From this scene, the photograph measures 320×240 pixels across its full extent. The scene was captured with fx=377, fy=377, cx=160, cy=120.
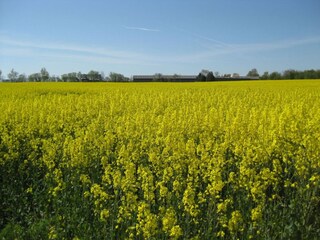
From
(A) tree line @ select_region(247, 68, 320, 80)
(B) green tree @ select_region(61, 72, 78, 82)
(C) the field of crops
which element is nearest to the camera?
(C) the field of crops

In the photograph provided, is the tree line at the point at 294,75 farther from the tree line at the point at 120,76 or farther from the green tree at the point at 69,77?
the green tree at the point at 69,77

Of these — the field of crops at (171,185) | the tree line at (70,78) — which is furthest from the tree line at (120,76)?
the field of crops at (171,185)

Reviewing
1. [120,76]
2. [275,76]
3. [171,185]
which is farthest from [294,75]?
[171,185]

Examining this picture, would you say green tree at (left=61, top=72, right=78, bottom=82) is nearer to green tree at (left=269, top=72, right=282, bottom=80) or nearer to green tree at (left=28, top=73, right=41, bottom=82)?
green tree at (left=28, top=73, right=41, bottom=82)

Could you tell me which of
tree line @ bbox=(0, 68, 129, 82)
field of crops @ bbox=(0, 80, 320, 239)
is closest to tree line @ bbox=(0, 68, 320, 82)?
tree line @ bbox=(0, 68, 129, 82)

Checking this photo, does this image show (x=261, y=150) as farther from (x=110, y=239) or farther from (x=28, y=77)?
(x=28, y=77)

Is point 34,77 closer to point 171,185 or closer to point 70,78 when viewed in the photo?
point 70,78

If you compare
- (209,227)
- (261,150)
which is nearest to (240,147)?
(261,150)

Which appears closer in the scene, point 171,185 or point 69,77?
point 171,185

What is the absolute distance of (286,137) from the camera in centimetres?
663

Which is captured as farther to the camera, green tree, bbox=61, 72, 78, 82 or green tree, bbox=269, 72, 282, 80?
green tree, bbox=61, 72, 78, 82

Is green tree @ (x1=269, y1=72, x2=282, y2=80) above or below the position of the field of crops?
above

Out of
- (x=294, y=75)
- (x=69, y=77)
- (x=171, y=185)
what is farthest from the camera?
(x=69, y=77)

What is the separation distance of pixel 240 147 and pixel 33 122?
5.62 metres
